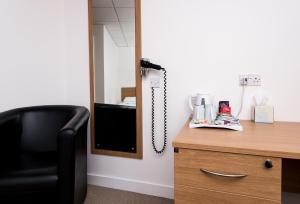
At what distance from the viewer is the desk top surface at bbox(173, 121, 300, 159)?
1.03 meters

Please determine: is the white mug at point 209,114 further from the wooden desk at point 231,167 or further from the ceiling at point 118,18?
the ceiling at point 118,18

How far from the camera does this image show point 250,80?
171 cm

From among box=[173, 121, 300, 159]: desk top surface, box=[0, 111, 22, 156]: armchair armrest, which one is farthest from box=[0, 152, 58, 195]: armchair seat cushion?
box=[173, 121, 300, 159]: desk top surface

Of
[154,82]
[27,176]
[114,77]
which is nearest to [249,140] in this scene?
[154,82]

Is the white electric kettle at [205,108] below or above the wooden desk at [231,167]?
above

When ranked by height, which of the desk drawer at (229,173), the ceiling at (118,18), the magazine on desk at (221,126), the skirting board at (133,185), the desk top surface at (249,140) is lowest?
the skirting board at (133,185)

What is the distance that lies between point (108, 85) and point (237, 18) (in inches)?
50.3

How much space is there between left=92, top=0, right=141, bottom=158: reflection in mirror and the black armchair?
1.26 ft

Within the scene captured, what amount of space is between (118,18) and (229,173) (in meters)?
1.64

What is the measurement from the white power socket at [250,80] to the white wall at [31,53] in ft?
5.63

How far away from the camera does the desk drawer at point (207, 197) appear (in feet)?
3.49

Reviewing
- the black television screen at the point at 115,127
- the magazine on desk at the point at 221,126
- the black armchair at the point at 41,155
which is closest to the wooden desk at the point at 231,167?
the magazine on desk at the point at 221,126

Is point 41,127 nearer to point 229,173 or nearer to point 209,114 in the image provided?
point 209,114

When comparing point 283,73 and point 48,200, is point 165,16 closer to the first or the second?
point 283,73
